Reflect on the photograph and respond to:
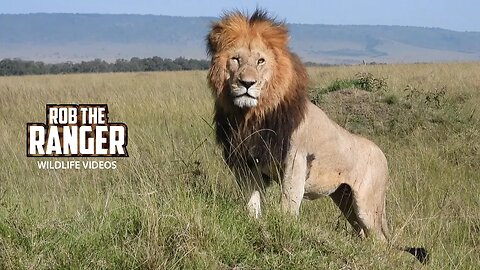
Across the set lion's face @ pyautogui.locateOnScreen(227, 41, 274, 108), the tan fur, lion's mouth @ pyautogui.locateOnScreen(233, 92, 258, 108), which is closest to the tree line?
the tan fur

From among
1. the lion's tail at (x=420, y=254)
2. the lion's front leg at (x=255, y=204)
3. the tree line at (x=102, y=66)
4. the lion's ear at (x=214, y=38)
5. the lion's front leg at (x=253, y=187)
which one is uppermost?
the lion's ear at (x=214, y=38)

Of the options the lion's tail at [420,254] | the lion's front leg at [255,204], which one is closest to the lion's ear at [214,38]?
the lion's front leg at [255,204]

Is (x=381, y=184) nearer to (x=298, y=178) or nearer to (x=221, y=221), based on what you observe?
(x=298, y=178)

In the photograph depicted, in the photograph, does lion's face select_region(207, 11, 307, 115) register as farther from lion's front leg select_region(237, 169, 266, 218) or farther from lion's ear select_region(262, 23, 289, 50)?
lion's front leg select_region(237, 169, 266, 218)

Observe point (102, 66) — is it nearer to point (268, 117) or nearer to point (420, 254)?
point (268, 117)

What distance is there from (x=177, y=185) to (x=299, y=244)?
2.79 feet

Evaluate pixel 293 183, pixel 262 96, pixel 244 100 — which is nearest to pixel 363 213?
pixel 293 183

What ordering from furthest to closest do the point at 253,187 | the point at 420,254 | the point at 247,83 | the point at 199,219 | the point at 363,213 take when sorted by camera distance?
the point at 363,213 → the point at 253,187 → the point at 247,83 → the point at 420,254 → the point at 199,219

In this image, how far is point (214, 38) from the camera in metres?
4.13

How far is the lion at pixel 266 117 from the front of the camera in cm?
399

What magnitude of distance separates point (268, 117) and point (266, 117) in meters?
0.01

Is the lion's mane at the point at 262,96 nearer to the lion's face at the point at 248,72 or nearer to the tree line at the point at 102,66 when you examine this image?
the lion's face at the point at 248,72

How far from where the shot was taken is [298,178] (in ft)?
Result: 13.2

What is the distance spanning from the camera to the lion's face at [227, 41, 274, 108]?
12.8 ft
